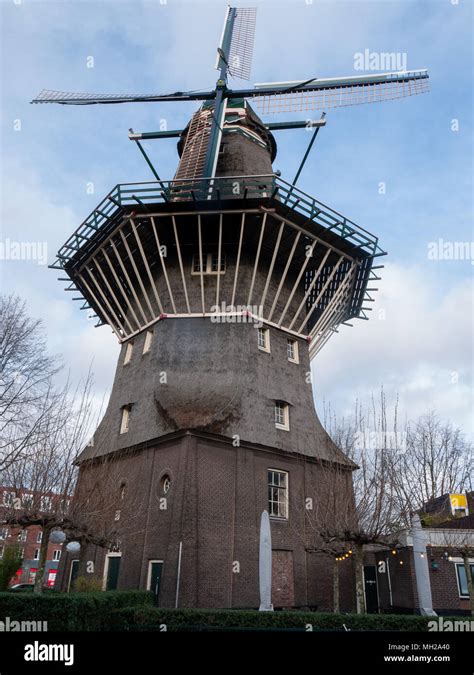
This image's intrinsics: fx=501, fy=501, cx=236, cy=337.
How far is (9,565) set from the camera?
18281 millimetres

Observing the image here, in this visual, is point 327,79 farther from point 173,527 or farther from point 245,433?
point 173,527

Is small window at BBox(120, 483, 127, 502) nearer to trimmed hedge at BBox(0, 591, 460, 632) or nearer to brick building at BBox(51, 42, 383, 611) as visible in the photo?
brick building at BBox(51, 42, 383, 611)

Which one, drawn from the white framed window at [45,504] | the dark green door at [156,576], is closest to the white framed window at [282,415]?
the dark green door at [156,576]

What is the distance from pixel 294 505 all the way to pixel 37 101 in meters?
28.7

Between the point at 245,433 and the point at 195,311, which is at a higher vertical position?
the point at 195,311

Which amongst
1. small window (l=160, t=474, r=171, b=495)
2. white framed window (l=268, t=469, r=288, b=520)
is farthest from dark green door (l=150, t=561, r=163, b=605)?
white framed window (l=268, t=469, r=288, b=520)

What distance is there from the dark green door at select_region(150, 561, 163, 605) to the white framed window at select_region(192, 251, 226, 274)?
1245cm

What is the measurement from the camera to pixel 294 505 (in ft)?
66.2

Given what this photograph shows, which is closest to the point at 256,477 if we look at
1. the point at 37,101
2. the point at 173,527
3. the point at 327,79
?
the point at 173,527

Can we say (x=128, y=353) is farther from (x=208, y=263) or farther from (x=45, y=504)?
(x=45, y=504)

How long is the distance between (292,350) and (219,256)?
5.83 metres

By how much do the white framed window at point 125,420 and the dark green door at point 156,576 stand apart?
6159 millimetres

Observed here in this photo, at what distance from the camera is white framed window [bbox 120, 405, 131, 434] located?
22.3 metres

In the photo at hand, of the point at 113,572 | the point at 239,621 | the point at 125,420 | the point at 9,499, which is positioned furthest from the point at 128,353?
the point at 239,621
